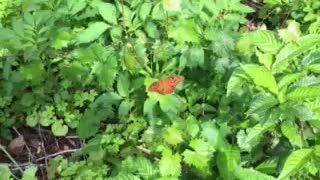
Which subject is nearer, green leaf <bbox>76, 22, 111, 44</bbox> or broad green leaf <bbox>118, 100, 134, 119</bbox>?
broad green leaf <bbox>118, 100, 134, 119</bbox>

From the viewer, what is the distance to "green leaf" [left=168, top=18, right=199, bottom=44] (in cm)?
282

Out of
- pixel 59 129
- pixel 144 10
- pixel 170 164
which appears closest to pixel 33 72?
pixel 59 129

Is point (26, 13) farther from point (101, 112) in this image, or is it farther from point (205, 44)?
point (205, 44)

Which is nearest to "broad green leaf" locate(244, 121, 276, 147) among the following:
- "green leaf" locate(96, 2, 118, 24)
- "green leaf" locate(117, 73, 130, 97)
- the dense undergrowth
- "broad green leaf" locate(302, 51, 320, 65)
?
the dense undergrowth

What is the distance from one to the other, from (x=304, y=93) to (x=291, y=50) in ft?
0.68

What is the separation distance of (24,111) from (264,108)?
62.1 inches

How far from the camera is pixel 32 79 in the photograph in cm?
292

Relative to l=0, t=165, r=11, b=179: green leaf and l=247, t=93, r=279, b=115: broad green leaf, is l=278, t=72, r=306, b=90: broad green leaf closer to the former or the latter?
l=247, t=93, r=279, b=115: broad green leaf

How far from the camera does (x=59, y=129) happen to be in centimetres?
294

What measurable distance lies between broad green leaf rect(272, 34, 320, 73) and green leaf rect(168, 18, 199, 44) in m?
0.77

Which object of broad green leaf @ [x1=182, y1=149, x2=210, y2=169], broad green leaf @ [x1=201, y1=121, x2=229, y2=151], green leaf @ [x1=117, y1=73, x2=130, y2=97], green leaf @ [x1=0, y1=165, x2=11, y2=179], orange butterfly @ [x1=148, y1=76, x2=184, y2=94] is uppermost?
orange butterfly @ [x1=148, y1=76, x2=184, y2=94]

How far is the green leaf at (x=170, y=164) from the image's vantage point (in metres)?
2.34

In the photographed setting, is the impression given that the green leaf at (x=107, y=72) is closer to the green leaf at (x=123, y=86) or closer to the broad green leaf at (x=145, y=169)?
the green leaf at (x=123, y=86)

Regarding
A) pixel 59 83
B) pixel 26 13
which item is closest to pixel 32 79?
pixel 59 83
